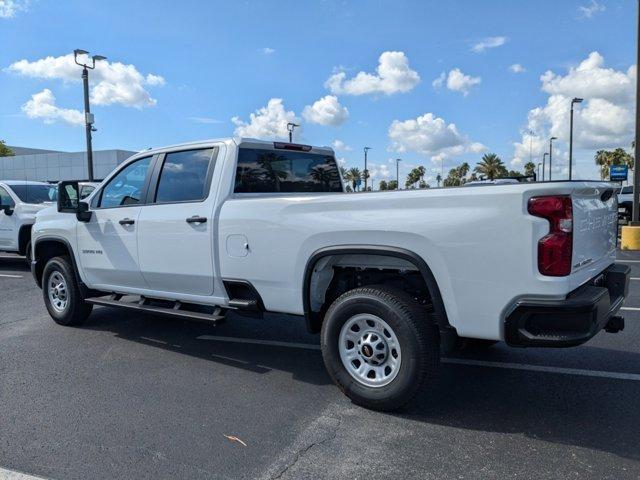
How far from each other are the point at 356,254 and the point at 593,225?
1.60m

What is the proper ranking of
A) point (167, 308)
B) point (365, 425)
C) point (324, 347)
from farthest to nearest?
point (167, 308) < point (324, 347) < point (365, 425)

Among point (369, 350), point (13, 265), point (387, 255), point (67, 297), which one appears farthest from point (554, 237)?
point (13, 265)

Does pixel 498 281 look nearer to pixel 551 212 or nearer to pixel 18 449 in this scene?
pixel 551 212

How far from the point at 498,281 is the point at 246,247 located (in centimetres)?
201

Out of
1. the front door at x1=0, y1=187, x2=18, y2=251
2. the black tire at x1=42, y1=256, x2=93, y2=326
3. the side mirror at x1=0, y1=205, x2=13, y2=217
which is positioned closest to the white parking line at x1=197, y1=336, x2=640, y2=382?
the black tire at x1=42, y1=256, x2=93, y2=326

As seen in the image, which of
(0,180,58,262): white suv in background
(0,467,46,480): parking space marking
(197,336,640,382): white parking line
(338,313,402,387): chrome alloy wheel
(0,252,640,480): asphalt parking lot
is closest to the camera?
(0,467,46,480): parking space marking

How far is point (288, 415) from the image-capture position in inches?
147

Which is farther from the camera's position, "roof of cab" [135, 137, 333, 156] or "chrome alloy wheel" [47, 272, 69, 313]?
"chrome alloy wheel" [47, 272, 69, 313]

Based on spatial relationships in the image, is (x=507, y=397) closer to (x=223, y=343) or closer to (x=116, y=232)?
(x=223, y=343)

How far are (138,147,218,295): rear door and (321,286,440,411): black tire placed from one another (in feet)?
4.42

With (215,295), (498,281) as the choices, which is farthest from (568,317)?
(215,295)

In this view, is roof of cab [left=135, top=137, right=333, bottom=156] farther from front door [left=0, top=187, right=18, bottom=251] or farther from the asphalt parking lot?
front door [left=0, top=187, right=18, bottom=251]

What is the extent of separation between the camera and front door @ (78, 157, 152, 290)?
534 centimetres

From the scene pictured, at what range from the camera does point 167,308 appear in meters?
5.19
